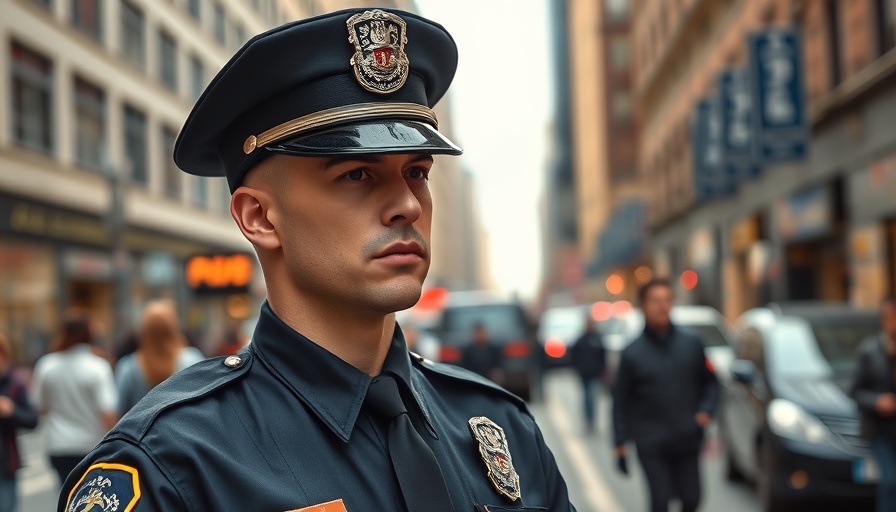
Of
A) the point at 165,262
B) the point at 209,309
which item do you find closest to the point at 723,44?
the point at 209,309

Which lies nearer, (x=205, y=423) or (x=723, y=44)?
(x=205, y=423)

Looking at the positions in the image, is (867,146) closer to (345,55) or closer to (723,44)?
(723,44)

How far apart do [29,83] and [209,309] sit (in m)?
6.50

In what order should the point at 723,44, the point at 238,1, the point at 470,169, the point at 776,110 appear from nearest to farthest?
the point at 238,1 → the point at 470,169 → the point at 776,110 → the point at 723,44

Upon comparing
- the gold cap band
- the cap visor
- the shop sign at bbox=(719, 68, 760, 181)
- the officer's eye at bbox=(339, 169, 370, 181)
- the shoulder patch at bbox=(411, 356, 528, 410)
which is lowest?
the shoulder patch at bbox=(411, 356, 528, 410)

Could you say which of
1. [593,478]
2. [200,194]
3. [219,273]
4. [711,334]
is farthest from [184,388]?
[711,334]

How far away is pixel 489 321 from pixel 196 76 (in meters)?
20.3

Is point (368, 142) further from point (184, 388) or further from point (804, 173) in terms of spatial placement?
point (804, 173)

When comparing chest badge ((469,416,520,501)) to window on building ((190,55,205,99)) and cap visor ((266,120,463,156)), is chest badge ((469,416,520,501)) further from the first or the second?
window on building ((190,55,205,99))

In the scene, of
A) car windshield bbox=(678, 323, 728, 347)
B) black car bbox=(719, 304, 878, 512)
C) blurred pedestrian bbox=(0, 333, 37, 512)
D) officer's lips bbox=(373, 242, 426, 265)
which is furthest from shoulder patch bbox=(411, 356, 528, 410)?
car windshield bbox=(678, 323, 728, 347)

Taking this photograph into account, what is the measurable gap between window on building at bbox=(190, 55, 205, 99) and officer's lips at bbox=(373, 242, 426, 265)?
1.08 metres

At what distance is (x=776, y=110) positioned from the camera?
22.0m

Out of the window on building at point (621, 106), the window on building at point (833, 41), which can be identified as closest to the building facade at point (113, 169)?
the window on building at point (833, 41)

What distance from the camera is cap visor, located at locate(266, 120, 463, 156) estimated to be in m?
1.76
